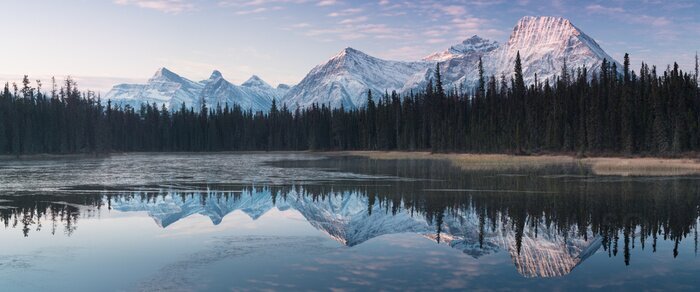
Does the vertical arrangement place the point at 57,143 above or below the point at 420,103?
below

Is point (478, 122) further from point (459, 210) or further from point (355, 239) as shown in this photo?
point (355, 239)

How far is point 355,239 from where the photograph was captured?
72.9ft

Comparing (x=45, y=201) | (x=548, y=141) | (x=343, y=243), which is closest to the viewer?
(x=343, y=243)

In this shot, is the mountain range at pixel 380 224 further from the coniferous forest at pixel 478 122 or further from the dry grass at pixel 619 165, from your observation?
the coniferous forest at pixel 478 122

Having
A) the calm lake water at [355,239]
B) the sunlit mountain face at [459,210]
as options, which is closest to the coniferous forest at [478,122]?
the sunlit mountain face at [459,210]

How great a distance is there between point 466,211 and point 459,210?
44 cm

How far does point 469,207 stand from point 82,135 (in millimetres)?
126099

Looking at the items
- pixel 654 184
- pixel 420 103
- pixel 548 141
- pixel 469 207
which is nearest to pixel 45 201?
pixel 469 207

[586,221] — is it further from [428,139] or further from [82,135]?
Result: [82,135]

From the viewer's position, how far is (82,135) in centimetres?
13800

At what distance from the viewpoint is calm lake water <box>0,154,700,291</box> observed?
15.6 m

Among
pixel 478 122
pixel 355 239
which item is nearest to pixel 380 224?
pixel 355 239

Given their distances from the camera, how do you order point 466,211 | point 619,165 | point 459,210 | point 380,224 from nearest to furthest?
point 380,224, point 466,211, point 459,210, point 619,165

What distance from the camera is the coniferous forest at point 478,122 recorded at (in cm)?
9075
